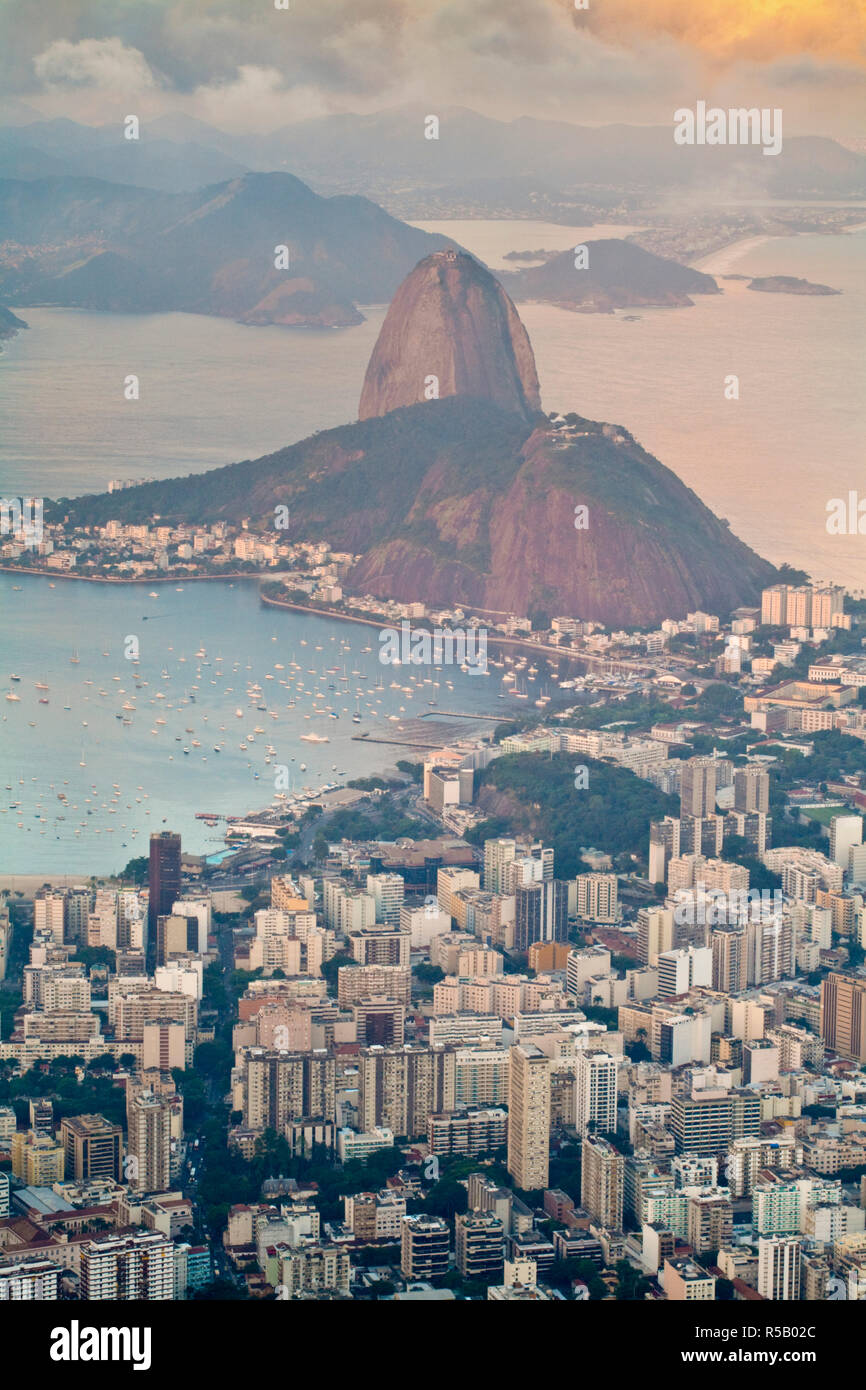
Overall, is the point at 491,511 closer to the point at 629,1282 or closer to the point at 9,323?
the point at 9,323

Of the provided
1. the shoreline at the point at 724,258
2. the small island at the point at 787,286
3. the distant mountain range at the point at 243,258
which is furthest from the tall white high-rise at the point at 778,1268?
the shoreline at the point at 724,258

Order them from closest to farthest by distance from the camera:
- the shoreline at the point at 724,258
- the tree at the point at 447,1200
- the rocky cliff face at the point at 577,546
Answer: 1. the tree at the point at 447,1200
2. the rocky cliff face at the point at 577,546
3. the shoreline at the point at 724,258

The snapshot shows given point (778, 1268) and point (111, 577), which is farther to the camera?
point (111, 577)

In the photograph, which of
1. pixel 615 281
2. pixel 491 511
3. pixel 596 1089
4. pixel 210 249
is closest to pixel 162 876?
pixel 596 1089

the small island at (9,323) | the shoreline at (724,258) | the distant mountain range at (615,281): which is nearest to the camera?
the distant mountain range at (615,281)

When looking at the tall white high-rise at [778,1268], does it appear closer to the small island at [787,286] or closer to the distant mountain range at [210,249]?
the small island at [787,286]

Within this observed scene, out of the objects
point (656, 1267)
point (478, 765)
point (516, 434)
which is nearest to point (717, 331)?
point (516, 434)

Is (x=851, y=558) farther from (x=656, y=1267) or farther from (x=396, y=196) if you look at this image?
(x=656, y=1267)
